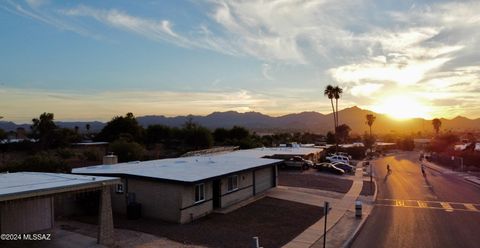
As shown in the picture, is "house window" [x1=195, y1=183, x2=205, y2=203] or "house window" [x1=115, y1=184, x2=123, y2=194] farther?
"house window" [x1=115, y1=184, x2=123, y2=194]

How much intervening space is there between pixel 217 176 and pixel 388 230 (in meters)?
9.96

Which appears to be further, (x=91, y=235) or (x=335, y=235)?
(x=335, y=235)

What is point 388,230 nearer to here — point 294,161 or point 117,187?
point 117,187

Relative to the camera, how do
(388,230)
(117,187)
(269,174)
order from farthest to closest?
(269,174) → (117,187) → (388,230)

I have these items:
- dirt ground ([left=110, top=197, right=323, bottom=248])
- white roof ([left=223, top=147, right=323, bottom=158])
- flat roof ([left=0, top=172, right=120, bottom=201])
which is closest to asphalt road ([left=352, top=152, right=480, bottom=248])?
dirt ground ([left=110, top=197, right=323, bottom=248])

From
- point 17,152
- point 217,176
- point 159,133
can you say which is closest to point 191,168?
point 217,176

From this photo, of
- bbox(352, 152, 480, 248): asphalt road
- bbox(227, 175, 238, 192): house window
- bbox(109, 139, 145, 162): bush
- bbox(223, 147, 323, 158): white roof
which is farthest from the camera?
bbox(109, 139, 145, 162): bush

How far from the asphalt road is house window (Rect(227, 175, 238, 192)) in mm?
8716

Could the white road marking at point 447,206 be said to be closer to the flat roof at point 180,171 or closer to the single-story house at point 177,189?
the flat roof at point 180,171

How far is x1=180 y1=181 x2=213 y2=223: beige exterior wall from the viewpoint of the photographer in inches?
870

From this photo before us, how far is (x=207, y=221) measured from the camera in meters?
22.7

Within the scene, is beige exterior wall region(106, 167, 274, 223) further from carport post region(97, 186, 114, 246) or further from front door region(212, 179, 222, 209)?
carport post region(97, 186, 114, 246)

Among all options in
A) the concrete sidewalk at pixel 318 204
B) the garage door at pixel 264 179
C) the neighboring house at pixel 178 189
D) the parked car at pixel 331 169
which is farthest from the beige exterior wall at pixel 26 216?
the parked car at pixel 331 169

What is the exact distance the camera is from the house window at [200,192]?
927 inches
